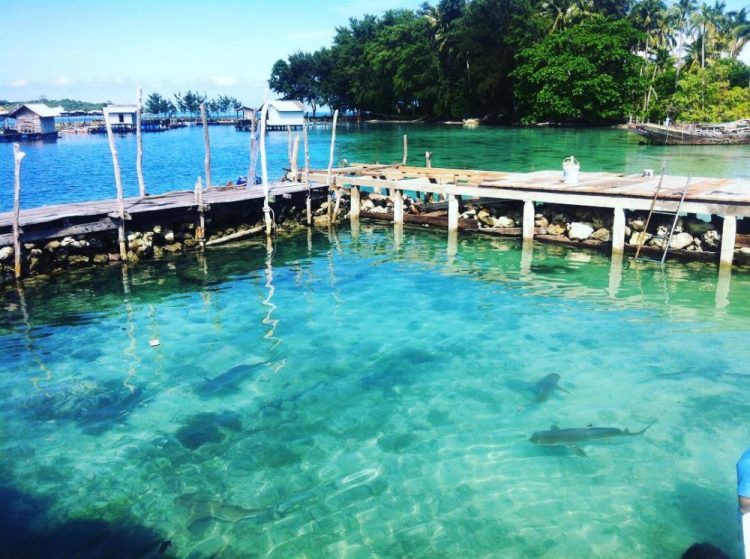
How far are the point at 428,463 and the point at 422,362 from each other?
10.8 ft

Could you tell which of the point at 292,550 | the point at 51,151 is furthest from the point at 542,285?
Result: the point at 51,151

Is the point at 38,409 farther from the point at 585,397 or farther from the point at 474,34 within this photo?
the point at 474,34

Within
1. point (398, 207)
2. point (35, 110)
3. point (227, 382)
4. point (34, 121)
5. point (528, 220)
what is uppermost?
point (35, 110)

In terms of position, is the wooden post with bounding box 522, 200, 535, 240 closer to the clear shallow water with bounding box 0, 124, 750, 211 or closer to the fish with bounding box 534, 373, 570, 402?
the clear shallow water with bounding box 0, 124, 750, 211

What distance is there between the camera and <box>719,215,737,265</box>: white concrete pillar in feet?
55.5

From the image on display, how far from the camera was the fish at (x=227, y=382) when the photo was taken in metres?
10.9

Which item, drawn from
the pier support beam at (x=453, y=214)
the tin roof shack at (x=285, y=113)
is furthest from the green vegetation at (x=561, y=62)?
the pier support beam at (x=453, y=214)

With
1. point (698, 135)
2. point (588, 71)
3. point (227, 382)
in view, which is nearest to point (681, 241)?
point (227, 382)

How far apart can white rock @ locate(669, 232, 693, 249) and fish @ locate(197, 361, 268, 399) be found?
43.3ft

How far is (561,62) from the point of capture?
73938mm

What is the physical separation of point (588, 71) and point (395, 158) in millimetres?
36572

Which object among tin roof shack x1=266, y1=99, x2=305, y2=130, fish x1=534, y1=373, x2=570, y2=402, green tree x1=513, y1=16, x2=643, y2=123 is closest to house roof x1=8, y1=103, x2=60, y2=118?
tin roof shack x1=266, y1=99, x2=305, y2=130

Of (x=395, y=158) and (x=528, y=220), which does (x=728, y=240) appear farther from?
(x=395, y=158)

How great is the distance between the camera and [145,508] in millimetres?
8008
